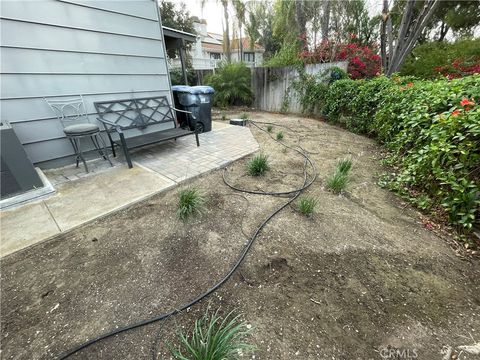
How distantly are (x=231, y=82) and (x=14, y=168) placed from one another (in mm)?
7564

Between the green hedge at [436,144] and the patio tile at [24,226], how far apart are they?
3.81 meters

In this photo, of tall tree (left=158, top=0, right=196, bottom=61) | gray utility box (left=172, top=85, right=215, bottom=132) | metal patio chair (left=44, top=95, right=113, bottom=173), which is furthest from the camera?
tall tree (left=158, top=0, right=196, bottom=61)

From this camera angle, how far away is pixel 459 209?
1957 mm

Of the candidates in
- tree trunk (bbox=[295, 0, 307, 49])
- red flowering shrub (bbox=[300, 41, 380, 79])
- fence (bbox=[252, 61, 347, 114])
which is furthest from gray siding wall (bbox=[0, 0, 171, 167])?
tree trunk (bbox=[295, 0, 307, 49])

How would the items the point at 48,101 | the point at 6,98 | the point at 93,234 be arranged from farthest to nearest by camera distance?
the point at 48,101 → the point at 6,98 → the point at 93,234

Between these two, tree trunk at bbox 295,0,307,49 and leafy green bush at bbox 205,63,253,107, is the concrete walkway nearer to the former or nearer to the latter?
leafy green bush at bbox 205,63,253,107

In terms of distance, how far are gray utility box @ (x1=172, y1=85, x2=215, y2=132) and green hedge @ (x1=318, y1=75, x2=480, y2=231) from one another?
3.58 meters

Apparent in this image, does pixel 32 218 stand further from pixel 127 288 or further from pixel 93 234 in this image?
pixel 127 288

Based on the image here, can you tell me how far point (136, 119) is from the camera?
3832 millimetres

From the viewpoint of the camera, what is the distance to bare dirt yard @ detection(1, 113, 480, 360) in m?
1.16

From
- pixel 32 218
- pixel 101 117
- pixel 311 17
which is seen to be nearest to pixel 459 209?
pixel 32 218

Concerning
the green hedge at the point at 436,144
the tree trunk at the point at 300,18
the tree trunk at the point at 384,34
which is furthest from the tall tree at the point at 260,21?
the green hedge at the point at 436,144

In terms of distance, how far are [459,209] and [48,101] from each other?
5.10m

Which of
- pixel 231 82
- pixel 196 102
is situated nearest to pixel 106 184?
pixel 196 102
